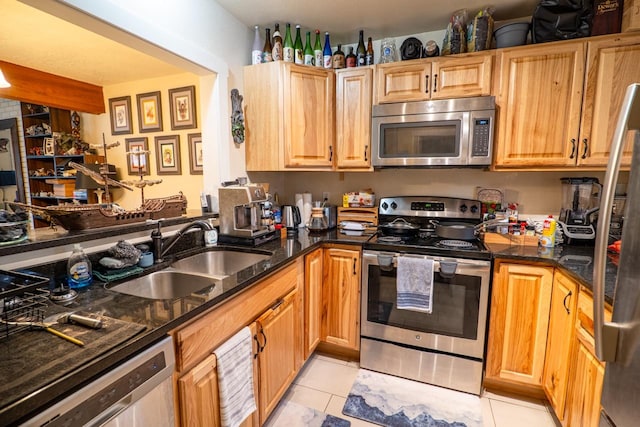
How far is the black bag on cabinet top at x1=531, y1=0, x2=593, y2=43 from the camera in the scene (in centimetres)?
174

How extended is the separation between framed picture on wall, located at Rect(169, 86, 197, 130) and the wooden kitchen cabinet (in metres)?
0.96

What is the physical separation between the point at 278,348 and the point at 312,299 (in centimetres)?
48

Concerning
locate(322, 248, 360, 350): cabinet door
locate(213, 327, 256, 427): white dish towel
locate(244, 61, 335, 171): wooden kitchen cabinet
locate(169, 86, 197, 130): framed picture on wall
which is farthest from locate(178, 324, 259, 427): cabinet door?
locate(169, 86, 197, 130): framed picture on wall

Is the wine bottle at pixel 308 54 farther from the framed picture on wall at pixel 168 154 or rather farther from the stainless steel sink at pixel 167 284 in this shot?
the stainless steel sink at pixel 167 284

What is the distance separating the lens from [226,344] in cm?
119

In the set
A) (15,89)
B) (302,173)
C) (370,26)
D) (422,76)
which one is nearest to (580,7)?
(422,76)

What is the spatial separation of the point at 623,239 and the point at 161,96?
11.5 ft

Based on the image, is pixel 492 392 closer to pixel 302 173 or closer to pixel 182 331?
pixel 182 331

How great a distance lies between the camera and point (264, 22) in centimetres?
219

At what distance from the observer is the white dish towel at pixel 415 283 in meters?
1.85

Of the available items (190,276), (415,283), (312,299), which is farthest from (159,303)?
(415,283)

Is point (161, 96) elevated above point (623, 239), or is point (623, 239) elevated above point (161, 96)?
point (161, 96)

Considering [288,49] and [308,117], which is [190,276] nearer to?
[308,117]

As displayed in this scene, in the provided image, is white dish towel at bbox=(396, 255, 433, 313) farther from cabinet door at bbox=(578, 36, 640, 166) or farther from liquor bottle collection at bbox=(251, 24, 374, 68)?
liquor bottle collection at bbox=(251, 24, 374, 68)
